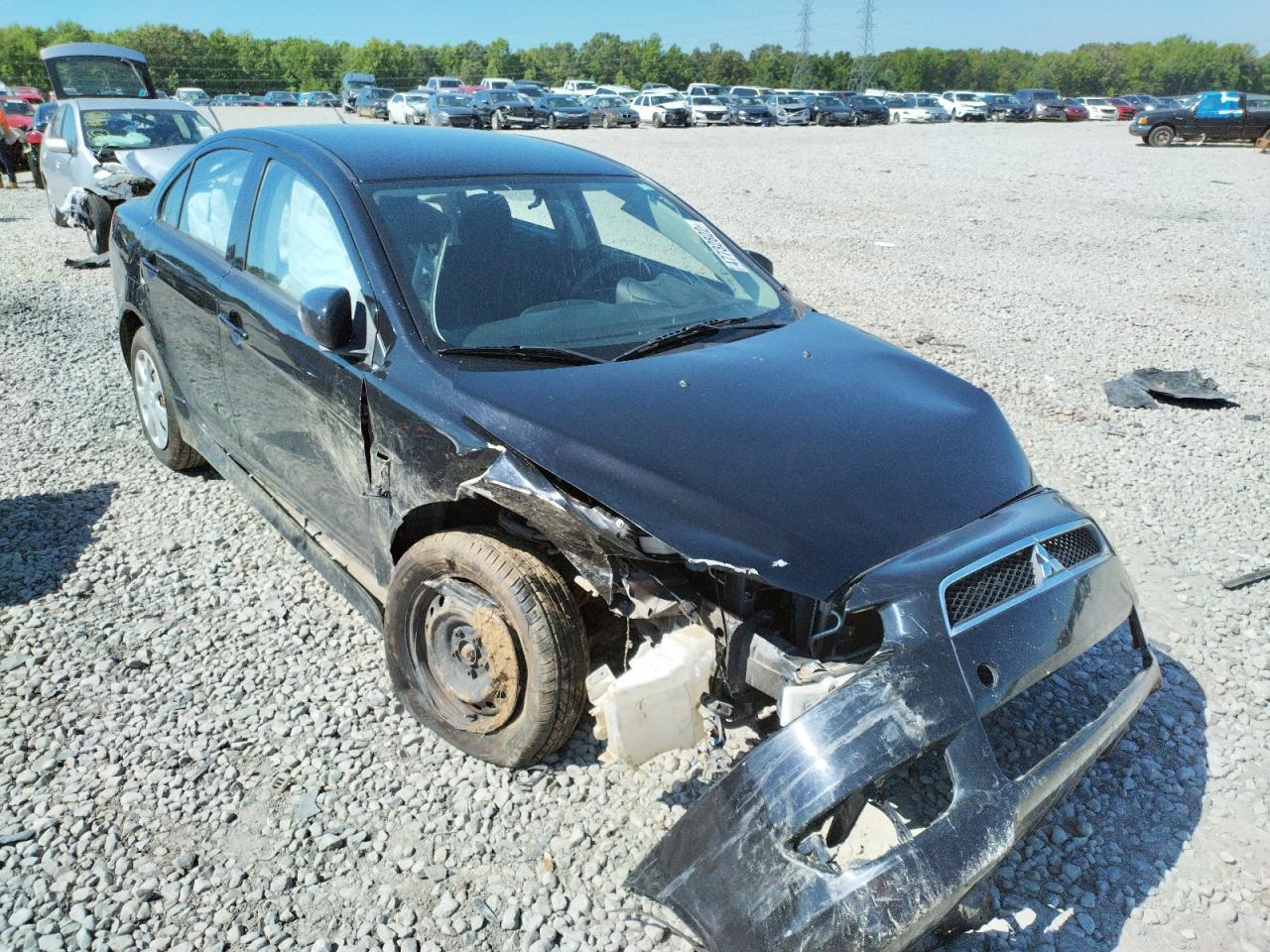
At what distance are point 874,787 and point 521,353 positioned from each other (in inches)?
64.4

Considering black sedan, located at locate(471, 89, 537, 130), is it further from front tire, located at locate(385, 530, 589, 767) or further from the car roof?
front tire, located at locate(385, 530, 589, 767)

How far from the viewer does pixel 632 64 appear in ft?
332

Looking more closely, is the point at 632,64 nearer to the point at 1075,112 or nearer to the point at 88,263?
the point at 1075,112

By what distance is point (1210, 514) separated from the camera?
469 centimetres

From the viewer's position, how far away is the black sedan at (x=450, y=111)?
32.2m

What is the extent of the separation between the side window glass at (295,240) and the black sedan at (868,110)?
4263 centimetres

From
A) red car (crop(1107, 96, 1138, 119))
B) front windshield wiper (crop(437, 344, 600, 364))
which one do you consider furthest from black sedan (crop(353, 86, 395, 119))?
front windshield wiper (crop(437, 344, 600, 364))

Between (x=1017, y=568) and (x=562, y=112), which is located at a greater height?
(x=562, y=112)

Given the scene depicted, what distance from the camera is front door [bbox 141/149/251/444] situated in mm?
3826

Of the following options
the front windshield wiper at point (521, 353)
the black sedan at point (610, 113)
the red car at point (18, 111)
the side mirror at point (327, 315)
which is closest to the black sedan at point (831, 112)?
the black sedan at point (610, 113)

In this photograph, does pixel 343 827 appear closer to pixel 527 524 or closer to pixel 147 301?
pixel 527 524

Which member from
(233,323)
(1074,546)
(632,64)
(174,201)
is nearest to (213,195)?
(174,201)

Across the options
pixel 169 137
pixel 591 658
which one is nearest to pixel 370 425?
pixel 591 658

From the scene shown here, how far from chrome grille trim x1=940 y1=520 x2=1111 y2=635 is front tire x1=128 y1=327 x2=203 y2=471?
3.88 meters
